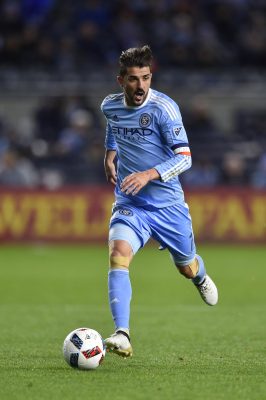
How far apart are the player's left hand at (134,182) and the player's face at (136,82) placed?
0.62 m

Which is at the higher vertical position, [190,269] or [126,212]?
[126,212]

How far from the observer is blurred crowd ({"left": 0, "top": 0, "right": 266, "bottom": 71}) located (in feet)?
68.9

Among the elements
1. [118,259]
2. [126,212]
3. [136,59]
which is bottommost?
[118,259]

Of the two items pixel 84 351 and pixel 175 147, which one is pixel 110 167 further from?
pixel 84 351

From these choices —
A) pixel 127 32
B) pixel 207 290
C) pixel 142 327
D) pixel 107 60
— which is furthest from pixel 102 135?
pixel 207 290

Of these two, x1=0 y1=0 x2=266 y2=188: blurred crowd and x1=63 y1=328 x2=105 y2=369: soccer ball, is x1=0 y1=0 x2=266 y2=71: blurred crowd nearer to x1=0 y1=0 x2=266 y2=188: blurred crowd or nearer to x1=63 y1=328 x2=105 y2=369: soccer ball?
x1=0 y1=0 x2=266 y2=188: blurred crowd

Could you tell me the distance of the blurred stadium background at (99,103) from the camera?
1930 centimetres

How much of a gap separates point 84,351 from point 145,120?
1.85 metres

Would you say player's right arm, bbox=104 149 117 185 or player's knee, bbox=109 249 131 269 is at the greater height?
player's right arm, bbox=104 149 117 185

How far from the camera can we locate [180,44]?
21328mm

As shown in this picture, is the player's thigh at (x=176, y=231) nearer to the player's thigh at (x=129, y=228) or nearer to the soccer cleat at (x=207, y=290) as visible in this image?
the player's thigh at (x=129, y=228)

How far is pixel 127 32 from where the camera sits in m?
21.2

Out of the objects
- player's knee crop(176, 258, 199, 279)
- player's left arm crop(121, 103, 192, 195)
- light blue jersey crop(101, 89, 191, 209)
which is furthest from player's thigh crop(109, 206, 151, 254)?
player's knee crop(176, 258, 199, 279)

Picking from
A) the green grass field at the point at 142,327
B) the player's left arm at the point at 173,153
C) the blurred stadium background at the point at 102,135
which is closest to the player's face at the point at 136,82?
the player's left arm at the point at 173,153
